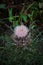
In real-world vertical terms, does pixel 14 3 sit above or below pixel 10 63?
above

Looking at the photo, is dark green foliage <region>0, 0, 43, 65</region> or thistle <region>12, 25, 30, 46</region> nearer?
dark green foliage <region>0, 0, 43, 65</region>

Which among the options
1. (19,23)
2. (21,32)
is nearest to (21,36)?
(21,32)

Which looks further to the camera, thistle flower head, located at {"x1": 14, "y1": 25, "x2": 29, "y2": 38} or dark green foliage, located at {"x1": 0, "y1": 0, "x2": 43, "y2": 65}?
thistle flower head, located at {"x1": 14, "y1": 25, "x2": 29, "y2": 38}

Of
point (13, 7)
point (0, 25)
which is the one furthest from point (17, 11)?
point (0, 25)

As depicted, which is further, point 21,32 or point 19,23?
point 19,23

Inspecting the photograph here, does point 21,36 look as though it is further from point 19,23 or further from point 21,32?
point 19,23

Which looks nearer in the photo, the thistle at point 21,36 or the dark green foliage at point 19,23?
the dark green foliage at point 19,23

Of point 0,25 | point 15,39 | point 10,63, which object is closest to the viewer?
point 10,63

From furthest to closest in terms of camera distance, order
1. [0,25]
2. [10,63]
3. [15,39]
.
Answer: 1. [0,25]
2. [15,39]
3. [10,63]

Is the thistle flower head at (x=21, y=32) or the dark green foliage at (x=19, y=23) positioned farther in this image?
the thistle flower head at (x=21, y=32)

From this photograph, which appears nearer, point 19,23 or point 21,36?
point 21,36

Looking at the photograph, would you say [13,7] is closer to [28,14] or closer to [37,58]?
[28,14]
